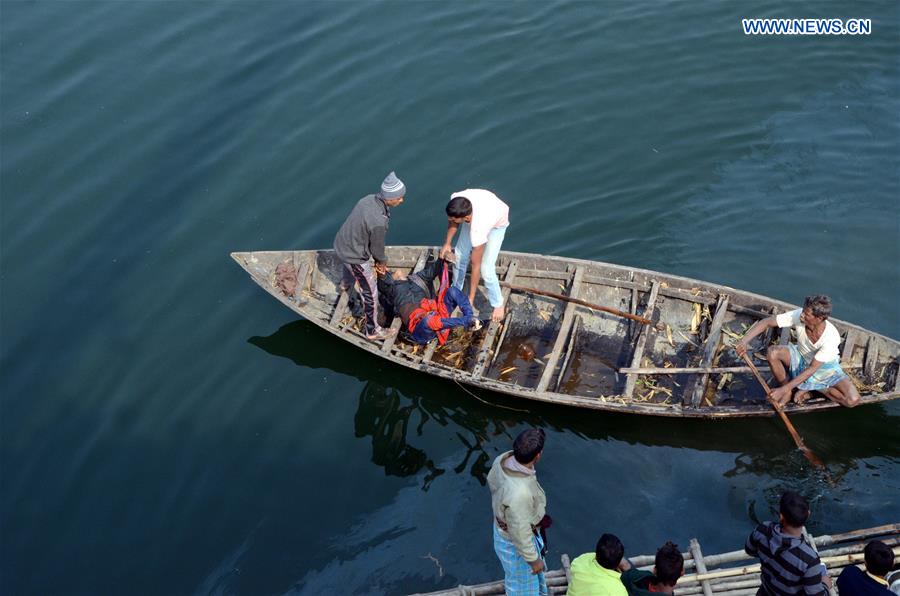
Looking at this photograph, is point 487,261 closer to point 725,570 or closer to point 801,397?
point 801,397

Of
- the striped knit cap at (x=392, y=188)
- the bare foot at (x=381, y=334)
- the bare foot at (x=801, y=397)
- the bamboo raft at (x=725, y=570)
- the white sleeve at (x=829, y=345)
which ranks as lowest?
the bamboo raft at (x=725, y=570)

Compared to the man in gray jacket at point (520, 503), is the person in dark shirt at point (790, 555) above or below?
below

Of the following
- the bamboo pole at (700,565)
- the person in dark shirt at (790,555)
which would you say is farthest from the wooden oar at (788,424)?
the person in dark shirt at (790,555)

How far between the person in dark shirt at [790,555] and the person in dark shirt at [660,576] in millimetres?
808

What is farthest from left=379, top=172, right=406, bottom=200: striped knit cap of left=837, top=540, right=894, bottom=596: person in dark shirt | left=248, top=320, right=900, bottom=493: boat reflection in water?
left=837, top=540, right=894, bottom=596: person in dark shirt

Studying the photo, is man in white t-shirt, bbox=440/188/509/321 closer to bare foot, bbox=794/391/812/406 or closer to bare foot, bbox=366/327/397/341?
bare foot, bbox=366/327/397/341

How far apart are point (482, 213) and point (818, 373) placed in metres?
4.68

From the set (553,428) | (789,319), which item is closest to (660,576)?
(789,319)

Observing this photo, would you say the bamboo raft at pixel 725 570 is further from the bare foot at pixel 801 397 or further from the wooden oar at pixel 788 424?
the bare foot at pixel 801 397

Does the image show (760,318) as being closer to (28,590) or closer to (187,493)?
(187,493)

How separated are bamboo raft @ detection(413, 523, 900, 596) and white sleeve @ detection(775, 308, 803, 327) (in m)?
2.58

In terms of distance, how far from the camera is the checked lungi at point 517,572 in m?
8.16

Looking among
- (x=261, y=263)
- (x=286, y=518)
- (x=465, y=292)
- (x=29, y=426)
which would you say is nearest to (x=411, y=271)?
(x=465, y=292)

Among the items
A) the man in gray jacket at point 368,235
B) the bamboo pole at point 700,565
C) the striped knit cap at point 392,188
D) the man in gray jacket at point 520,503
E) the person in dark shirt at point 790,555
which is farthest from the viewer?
the man in gray jacket at point 368,235
